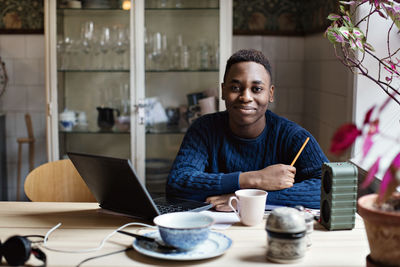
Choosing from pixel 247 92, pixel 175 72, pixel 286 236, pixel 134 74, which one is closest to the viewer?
pixel 286 236

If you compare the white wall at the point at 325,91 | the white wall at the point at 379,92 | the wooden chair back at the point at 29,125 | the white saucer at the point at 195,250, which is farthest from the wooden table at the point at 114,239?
the wooden chair back at the point at 29,125

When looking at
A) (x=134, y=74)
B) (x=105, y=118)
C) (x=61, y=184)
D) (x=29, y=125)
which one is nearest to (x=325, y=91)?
(x=134, y=74)

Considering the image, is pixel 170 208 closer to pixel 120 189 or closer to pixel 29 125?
pixel 120 189

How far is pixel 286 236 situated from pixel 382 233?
209 mm

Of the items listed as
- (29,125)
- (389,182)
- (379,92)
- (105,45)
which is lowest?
(29,125)

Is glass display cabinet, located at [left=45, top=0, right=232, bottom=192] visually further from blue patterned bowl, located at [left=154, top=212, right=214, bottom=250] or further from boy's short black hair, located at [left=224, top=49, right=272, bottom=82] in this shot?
blue patterned bowl, located at [left=154, top=212, right=214, bottom=250]

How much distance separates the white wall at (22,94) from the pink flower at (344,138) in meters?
3.16

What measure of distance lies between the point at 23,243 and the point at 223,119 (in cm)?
108

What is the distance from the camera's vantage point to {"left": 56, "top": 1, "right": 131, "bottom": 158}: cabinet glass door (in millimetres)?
3303

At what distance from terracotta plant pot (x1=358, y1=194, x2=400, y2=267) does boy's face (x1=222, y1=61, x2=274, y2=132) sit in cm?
87

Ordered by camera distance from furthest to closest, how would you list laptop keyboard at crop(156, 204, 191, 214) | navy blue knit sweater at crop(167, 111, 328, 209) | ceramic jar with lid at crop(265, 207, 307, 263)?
1. navy blue knit sweater at crop(167, 111, 328, 209)
2. laptop keyboard at crop(156, 204, 191, 214)
3. ceramic jar with lid at crop(265, 207, 307, 263)

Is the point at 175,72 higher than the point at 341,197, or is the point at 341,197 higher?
the point at 175,72

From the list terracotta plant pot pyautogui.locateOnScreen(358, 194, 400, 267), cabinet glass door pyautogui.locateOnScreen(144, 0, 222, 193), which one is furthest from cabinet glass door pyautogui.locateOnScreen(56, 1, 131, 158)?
terracotta plant pot pyautogui.locateOnScreen(358, 194, 400, 267)

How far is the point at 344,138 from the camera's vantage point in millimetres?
874
